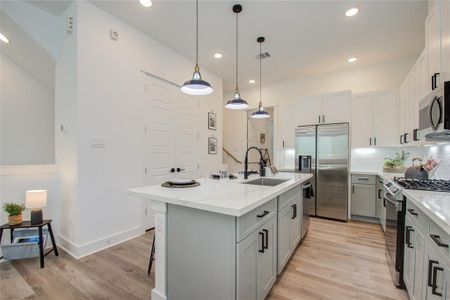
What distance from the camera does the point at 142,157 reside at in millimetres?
3162

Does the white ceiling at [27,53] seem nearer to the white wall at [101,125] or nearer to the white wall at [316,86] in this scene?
the white wall at [101,125]

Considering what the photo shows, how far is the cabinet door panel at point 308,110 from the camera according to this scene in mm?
4250

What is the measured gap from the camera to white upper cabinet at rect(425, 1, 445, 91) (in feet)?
6.45

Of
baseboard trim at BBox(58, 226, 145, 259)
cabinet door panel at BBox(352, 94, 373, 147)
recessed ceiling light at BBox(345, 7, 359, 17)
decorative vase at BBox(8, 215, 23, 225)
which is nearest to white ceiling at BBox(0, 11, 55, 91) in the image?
decorative vase at BBox(8, 215, 23, 225)

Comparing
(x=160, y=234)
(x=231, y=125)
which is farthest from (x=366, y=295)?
(x=231, y=125)

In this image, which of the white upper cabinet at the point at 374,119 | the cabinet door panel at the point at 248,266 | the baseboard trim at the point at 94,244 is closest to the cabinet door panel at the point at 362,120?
the white upper cabinet at the point at 374,119

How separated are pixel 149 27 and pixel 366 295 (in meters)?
4.09

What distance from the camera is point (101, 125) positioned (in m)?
2.67

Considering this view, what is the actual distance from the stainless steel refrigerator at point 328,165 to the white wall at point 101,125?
317 cm

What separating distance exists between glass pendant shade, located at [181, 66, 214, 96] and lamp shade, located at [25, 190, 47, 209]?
2052 mm

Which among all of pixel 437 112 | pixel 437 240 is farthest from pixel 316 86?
pixel 437 240

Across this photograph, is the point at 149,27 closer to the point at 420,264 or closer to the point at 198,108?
the point at 198,108

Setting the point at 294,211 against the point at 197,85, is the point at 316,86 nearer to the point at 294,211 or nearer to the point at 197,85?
the point at 294,211

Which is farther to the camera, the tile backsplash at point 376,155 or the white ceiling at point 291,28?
the tile backsplash at point 376,155
